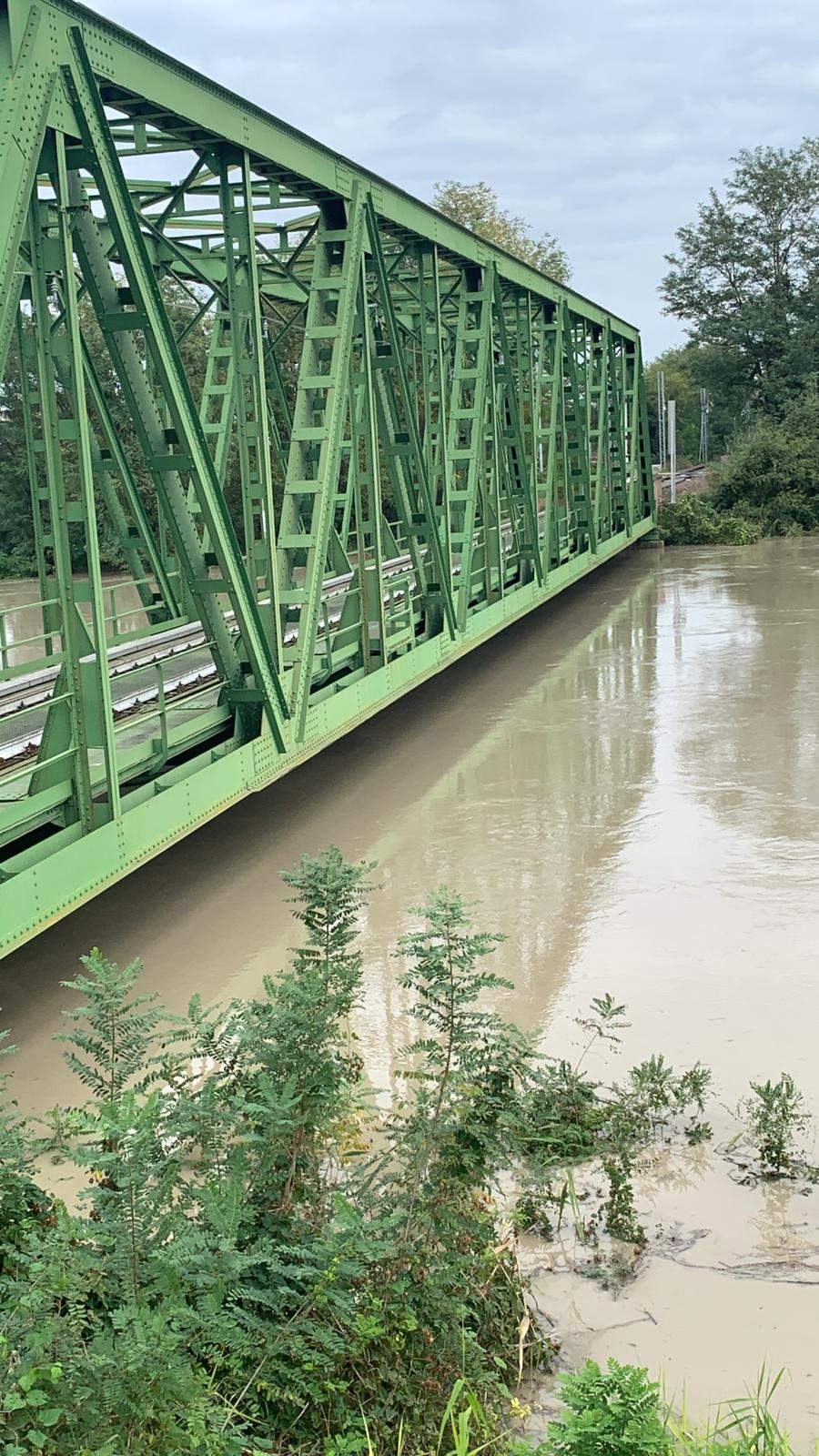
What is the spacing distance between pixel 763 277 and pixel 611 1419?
160ft

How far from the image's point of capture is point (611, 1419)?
3.19 meters

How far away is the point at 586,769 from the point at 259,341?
4972 millimetres

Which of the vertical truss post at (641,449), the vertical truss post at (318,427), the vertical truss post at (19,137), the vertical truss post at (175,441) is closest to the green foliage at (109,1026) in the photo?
the vertical truss post at (19,137)

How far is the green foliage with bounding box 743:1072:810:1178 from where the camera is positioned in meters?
5.06

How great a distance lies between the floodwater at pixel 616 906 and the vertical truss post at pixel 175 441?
4.73ft

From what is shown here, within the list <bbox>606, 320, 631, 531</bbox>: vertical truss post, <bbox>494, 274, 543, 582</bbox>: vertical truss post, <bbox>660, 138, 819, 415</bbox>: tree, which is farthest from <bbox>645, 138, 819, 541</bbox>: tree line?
<bbox>494, 274, 543, 582</bbox>: vertical truss post

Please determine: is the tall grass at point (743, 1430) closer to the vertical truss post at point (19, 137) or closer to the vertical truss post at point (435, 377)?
the vertical truss post at point (19, 137)

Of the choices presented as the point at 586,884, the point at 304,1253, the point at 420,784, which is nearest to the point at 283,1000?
the point at 304,1253

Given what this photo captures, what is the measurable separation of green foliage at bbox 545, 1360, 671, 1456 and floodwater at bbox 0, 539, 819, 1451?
2.27 feet

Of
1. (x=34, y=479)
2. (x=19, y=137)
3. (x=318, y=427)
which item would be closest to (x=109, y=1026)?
(x=19, y=137)

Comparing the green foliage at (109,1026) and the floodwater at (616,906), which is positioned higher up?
the green foliage at (109,1026)

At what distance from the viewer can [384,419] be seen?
40.3 ft

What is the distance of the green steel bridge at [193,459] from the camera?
6453 millimetres

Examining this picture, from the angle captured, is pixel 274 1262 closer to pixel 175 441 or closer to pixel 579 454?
pixel 175 441
